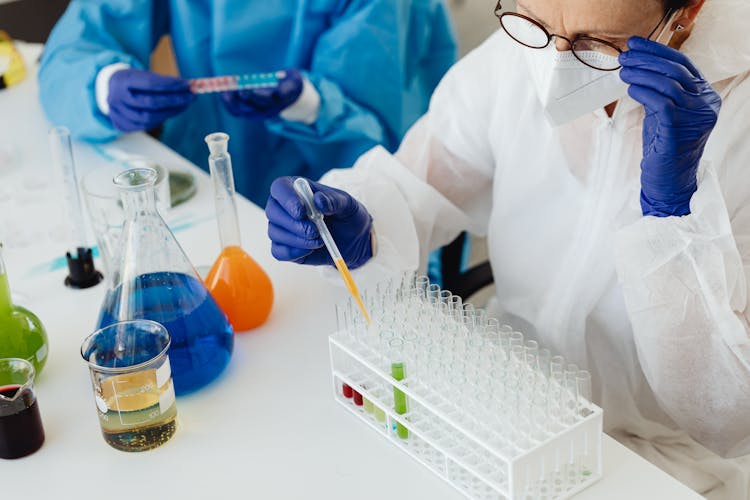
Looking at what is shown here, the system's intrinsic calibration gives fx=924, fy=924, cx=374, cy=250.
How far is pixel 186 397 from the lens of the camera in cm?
119

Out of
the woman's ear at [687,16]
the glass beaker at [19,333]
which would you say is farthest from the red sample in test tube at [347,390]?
the woman's ear at [687,16]

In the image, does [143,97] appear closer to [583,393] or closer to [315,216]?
[315,216]

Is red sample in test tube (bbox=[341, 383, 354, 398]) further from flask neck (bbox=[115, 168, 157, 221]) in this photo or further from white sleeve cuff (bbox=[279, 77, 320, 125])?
white sleeve cuff (bbox=[279, 77, 320, 125])

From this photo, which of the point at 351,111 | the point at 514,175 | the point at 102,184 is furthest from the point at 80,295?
the point at 351,111

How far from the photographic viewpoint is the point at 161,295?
118 cm

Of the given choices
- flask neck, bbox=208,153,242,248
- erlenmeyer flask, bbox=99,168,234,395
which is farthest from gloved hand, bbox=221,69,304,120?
erlenmeyer flask, bbox=99,168,234,395

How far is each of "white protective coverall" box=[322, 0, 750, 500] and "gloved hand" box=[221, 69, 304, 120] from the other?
369mm

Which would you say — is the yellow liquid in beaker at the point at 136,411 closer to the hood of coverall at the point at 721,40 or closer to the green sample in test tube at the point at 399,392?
the green sample in test tube at the point at 399,392

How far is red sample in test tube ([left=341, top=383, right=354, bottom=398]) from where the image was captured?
1154 millimetres

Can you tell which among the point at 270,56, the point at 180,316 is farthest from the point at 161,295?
the point at 270,56

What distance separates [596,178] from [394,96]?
82 centimetres

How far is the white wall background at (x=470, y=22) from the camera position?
3399 millimetres

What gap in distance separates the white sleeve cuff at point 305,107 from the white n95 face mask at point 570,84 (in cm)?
73

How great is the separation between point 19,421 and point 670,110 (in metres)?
0.85
